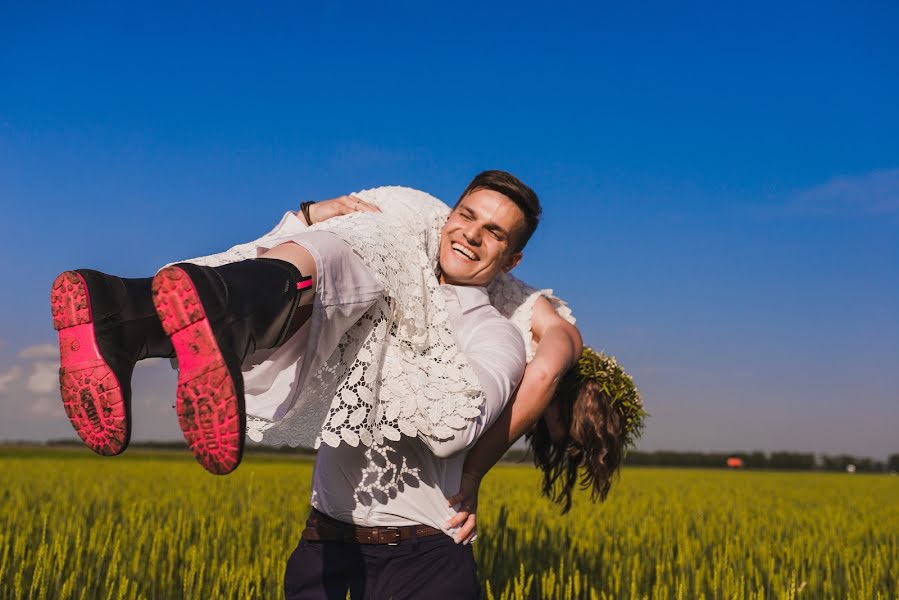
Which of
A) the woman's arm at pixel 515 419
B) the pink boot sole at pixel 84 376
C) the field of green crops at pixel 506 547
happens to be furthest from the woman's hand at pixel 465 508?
the pink boot sole at pixel 84 376

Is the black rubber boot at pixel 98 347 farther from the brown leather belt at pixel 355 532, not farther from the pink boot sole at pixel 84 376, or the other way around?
the brown leather belt at pixel 355 532

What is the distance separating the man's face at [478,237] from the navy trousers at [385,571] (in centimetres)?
89

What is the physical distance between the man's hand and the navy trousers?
1.09m

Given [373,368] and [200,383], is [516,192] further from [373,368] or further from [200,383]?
[200,383]

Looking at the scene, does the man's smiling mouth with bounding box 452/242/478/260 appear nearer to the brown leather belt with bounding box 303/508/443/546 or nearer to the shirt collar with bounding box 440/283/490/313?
the shirt collar with bounding box 440/283/490/313

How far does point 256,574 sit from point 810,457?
43948mm

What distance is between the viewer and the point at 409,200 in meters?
2.45

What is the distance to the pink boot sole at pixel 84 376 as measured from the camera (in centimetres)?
155

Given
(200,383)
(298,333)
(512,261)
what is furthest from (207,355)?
(512,261)

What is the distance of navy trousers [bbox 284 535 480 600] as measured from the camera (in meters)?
2.23

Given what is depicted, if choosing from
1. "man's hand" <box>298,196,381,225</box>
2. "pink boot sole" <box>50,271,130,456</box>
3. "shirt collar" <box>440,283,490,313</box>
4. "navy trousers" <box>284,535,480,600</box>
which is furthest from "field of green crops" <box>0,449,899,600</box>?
"pink boot sole" <box>50,271,130,456</box>

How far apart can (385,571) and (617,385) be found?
1.30m

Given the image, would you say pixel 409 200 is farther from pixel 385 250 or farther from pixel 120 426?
pixel 120 426

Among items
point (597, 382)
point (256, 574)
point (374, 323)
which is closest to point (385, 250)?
point (374, 323)
